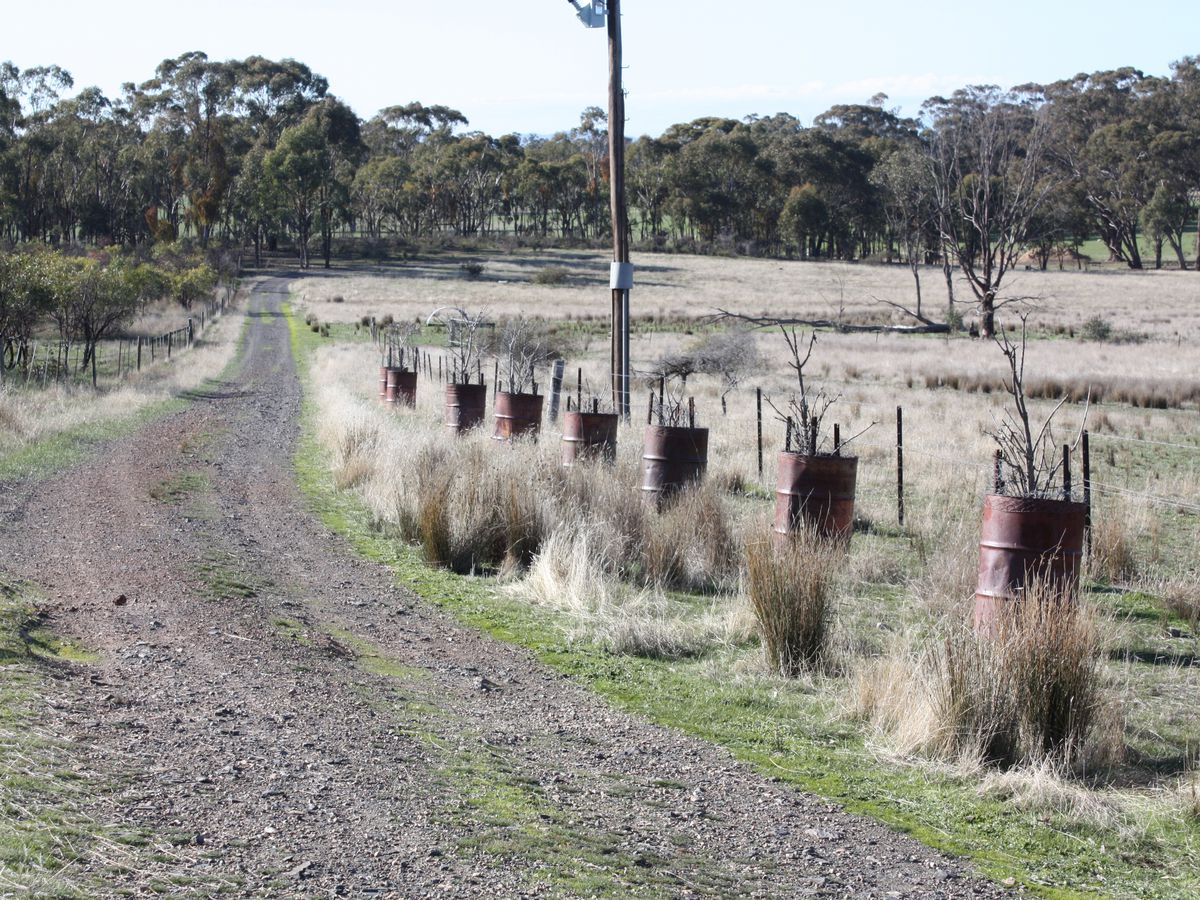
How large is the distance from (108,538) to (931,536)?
24.4ft

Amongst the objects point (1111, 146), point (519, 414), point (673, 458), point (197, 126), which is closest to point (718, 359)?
point (519, 414)

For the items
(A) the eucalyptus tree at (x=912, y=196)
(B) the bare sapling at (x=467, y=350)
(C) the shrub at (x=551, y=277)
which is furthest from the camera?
(C) the shrub at (x=551, y=277)

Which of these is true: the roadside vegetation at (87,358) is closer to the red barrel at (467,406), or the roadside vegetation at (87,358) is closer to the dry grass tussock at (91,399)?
the dry grass tussock at (91,399)

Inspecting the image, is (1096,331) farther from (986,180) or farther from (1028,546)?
(1028,546)

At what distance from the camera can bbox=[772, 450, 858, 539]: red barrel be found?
10.4 meters

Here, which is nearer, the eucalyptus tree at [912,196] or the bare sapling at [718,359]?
the bare sapling at [718,359]

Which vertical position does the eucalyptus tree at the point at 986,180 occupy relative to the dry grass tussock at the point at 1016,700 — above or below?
above

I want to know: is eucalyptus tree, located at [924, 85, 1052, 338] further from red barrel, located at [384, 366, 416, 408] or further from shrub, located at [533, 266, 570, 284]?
shrub, located at [533, 266, 570, 284]

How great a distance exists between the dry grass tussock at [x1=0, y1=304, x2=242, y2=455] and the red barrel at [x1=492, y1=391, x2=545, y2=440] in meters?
6.71

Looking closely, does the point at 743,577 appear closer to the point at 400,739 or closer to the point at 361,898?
the point at 400,739

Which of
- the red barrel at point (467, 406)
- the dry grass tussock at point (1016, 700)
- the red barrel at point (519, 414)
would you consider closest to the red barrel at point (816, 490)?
the dry grass tussock at point (1016, 700)

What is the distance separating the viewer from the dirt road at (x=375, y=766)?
4.56m

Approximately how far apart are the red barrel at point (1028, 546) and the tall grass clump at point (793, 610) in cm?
95

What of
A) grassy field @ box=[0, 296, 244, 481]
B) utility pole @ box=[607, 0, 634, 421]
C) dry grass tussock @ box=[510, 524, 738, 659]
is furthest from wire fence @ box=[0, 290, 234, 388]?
dry grass tussock @ box=[510, 524, 738, 659]
